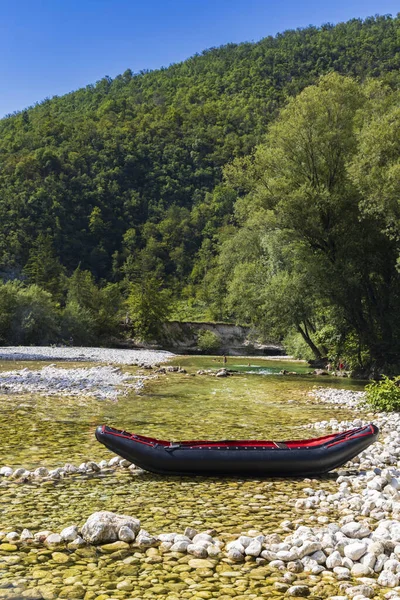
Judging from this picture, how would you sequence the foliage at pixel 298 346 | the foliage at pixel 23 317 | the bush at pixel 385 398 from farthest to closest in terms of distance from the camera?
1. the foliage at pixel 23 317
2. the foliage at pixel 298 346
3. the bush at pixel 385 398

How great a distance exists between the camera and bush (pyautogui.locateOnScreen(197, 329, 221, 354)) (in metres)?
63.3

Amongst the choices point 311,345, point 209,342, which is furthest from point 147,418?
point 209,342

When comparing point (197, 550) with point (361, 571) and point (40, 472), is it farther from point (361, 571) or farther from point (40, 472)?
point (40, 472)

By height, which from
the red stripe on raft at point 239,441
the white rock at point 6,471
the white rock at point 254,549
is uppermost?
the red stripe on raft at point 239,441

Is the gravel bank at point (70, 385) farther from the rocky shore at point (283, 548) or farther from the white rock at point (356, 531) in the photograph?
the white rock at point (356, 531)

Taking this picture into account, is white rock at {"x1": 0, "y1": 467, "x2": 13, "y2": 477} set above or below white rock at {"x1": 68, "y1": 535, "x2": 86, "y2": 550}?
below

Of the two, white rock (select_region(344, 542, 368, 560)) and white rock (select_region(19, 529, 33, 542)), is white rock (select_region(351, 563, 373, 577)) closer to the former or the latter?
white rock (select_region(344, 542, 368, 560))

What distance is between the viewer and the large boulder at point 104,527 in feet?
16.7

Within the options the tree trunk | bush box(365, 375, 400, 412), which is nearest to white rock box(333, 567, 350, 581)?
bush box(365, 375, 400, 412)

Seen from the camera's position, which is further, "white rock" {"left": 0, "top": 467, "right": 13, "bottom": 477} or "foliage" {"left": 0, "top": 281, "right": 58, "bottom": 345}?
"foliage" {"left": 0, "top": 281, "right": 58, "bottom": 345}

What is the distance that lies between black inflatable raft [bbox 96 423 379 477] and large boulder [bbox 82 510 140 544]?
2.22 m

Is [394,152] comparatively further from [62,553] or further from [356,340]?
[62,553]

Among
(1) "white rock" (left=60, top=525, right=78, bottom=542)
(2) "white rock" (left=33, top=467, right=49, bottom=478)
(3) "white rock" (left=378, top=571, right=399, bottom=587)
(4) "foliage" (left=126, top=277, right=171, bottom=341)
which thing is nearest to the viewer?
(3) "white rock" (left=378, top=571, right=399, bottom=587)

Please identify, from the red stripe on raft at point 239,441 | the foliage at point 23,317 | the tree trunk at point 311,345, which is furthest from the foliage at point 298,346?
the red stripe on raft at point 239,441
